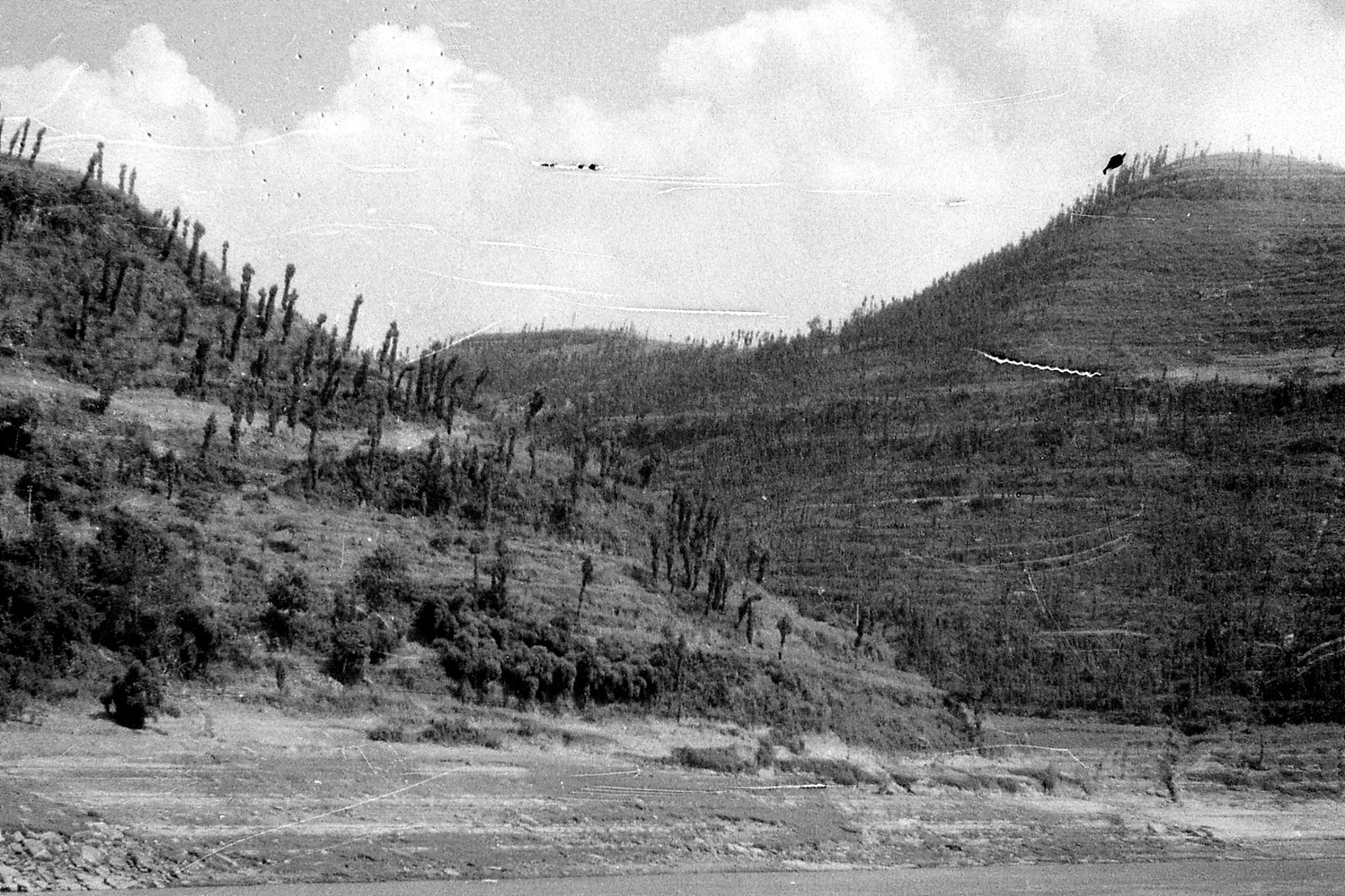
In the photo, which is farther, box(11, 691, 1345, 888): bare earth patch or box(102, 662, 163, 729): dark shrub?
box(102, 662, 163, 729): dark shrub

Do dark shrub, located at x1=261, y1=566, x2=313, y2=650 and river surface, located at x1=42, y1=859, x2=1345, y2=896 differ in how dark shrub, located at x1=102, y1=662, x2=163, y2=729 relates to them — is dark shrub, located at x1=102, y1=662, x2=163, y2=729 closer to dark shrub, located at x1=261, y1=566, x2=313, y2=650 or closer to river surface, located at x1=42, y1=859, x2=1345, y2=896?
river surface, located at x1=42, y1=859, x2=1345, y2=896

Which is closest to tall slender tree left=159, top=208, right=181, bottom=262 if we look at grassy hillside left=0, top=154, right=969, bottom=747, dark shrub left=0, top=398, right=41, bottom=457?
grassy hillside left=0, top=154, right=969, bottom=747

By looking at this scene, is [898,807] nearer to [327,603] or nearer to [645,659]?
[645,659]

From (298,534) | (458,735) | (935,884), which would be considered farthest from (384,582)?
(935,884)

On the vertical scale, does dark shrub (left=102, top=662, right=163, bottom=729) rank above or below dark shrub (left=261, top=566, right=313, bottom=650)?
below

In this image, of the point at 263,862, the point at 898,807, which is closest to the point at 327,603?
the point at 263,862

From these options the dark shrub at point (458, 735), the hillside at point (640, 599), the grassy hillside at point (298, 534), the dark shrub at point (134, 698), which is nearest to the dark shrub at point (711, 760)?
the hillside at point (640, 599)
